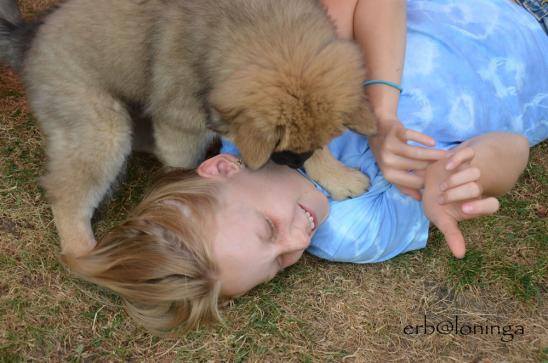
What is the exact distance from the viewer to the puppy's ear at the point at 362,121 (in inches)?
84.1

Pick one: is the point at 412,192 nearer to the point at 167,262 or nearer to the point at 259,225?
the point at 259,225

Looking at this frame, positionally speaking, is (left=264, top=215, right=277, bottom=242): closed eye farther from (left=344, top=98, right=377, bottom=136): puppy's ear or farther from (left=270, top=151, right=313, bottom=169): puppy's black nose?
(left=344, top=98, right=377, bottom=136): puppy's ear

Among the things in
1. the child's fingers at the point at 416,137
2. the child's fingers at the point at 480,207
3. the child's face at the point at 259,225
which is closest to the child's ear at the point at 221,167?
the child's face at the point at 259,225

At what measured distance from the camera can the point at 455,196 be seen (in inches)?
77.1

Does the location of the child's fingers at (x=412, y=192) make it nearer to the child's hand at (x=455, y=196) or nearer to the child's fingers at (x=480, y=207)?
the child's hand at (x=455, y=196)

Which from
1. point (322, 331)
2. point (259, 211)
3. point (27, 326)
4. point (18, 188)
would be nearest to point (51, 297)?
point (27, 326)

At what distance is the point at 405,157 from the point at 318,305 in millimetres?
940

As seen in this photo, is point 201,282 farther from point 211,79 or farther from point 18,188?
point 18,188

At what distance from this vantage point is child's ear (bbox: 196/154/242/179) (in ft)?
8.42

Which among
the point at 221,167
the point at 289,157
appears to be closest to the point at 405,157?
the point at 289,157

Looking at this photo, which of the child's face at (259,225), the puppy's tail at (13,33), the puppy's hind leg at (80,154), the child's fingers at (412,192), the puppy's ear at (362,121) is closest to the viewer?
the puppy's ear at (362,121)

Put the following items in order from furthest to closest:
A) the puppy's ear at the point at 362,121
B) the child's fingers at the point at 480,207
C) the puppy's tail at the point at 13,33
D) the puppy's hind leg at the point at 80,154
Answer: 1. the puppy's tail at the point at 13,33
2. the puppy's hind leg at the point at 80,154
3. the puppy's ear at the point at 362,121
4. the child's fingers at the point at 480,207

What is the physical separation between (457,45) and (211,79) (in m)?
1.55

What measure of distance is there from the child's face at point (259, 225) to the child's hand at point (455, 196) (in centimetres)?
60
